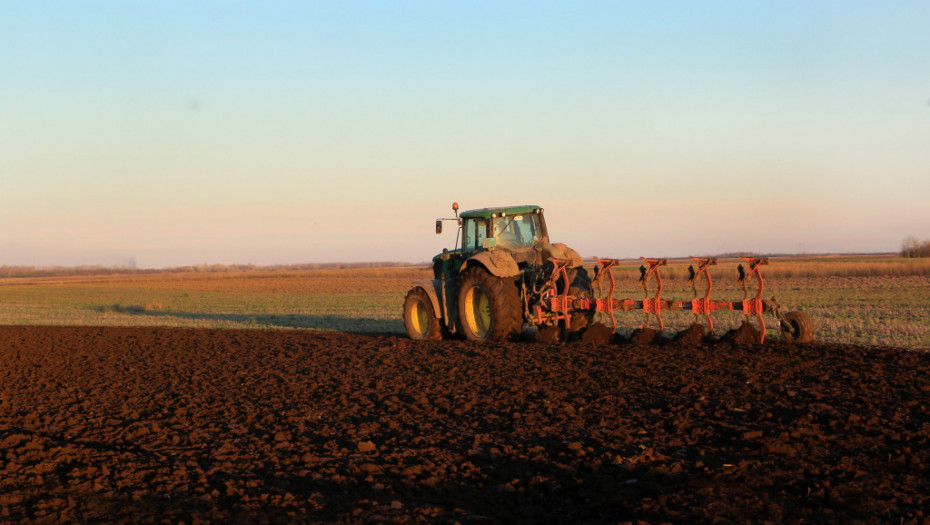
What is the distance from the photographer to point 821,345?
34.5ft

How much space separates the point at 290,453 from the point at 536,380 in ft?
11.1

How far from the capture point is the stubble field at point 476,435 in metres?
4.52

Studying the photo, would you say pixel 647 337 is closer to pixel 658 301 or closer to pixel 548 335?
pixel 658 301

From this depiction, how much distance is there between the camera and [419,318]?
550 inches

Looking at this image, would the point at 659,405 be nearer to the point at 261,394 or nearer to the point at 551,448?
the point at 551,448

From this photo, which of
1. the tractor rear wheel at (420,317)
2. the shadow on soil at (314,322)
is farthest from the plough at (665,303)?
the shadow on soil at (314,322)

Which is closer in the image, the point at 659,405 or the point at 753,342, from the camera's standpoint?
the point at 659,405

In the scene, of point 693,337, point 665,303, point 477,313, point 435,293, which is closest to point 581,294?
point 665,303

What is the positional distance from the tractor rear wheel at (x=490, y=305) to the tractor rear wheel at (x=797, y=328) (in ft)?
11.8

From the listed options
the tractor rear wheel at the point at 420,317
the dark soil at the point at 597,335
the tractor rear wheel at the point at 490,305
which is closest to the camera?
the dark soil at the point at 597,335

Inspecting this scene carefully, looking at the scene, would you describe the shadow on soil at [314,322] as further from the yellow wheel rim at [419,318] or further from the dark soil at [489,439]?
the dark soil at [489,439]

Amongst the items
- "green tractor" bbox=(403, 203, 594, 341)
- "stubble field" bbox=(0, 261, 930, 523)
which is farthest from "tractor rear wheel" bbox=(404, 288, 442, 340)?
"stubble field" bbox=(0, 261, 930, 523)

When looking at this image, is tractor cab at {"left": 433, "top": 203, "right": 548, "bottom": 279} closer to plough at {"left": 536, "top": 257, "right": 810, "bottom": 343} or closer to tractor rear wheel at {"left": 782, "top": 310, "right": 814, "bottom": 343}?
plough at {"left": 536, "top": 257, "right": 810, "bottom": 343}

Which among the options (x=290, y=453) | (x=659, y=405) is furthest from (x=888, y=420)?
(x=290, y=453)
